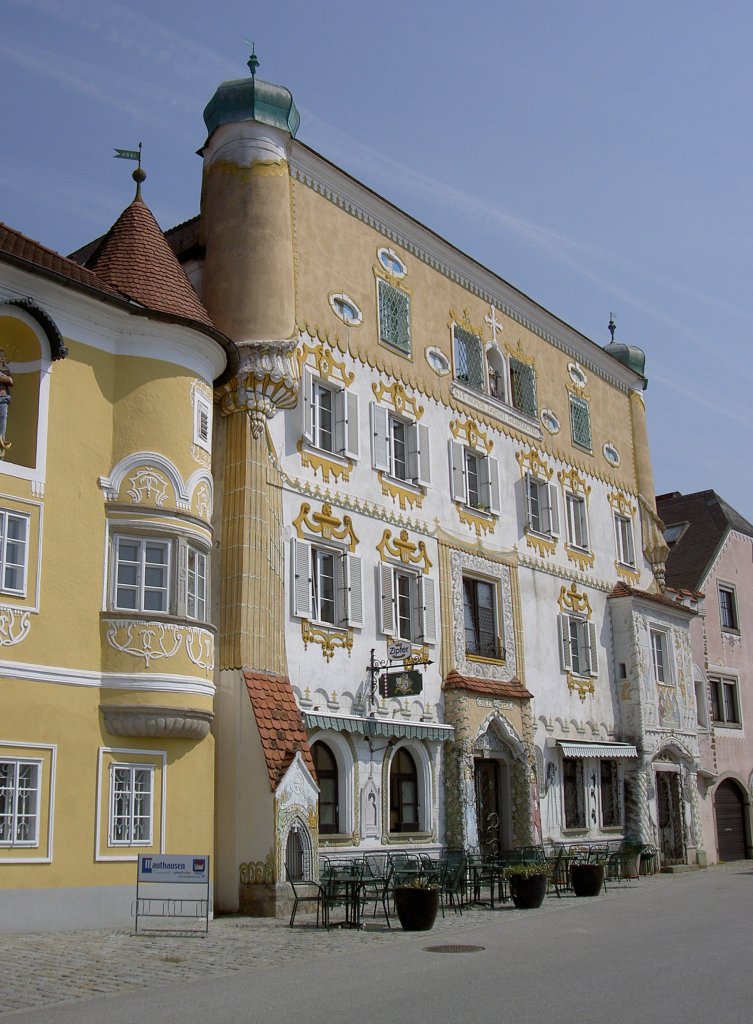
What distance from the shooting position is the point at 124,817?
16938 millimetres

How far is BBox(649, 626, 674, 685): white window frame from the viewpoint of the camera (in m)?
32.7

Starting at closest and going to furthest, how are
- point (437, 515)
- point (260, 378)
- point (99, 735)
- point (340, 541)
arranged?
point (99, 735) → point (260, 378) → point (340, 541) → point (437, 515)

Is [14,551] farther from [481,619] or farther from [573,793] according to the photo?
[573,793]

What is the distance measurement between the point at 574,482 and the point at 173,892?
18.9 meters

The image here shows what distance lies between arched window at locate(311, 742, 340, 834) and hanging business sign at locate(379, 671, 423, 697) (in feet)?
5.61

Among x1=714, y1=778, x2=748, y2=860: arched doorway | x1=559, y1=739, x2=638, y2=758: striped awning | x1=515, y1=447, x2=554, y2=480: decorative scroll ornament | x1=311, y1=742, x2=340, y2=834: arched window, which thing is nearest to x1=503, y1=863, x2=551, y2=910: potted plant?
x1=311, y1=742, x2=340, y2=834: arched window

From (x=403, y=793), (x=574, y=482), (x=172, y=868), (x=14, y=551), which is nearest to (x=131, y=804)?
(x=172, y=868)

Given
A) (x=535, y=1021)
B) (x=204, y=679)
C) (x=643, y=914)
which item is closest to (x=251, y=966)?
(x=535, y=1021)

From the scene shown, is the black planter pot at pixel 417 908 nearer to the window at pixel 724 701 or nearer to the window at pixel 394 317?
the window at pixel 394 317

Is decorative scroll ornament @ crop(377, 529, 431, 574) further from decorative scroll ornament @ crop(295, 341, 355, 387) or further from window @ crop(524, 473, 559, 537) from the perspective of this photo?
window @ crop(524, 473, 559, 537)

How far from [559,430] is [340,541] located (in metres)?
11.1

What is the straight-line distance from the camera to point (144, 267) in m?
19.8

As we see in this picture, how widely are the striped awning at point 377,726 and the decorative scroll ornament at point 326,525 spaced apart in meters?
3.41

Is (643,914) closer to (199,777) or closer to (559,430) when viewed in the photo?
(199,777)
